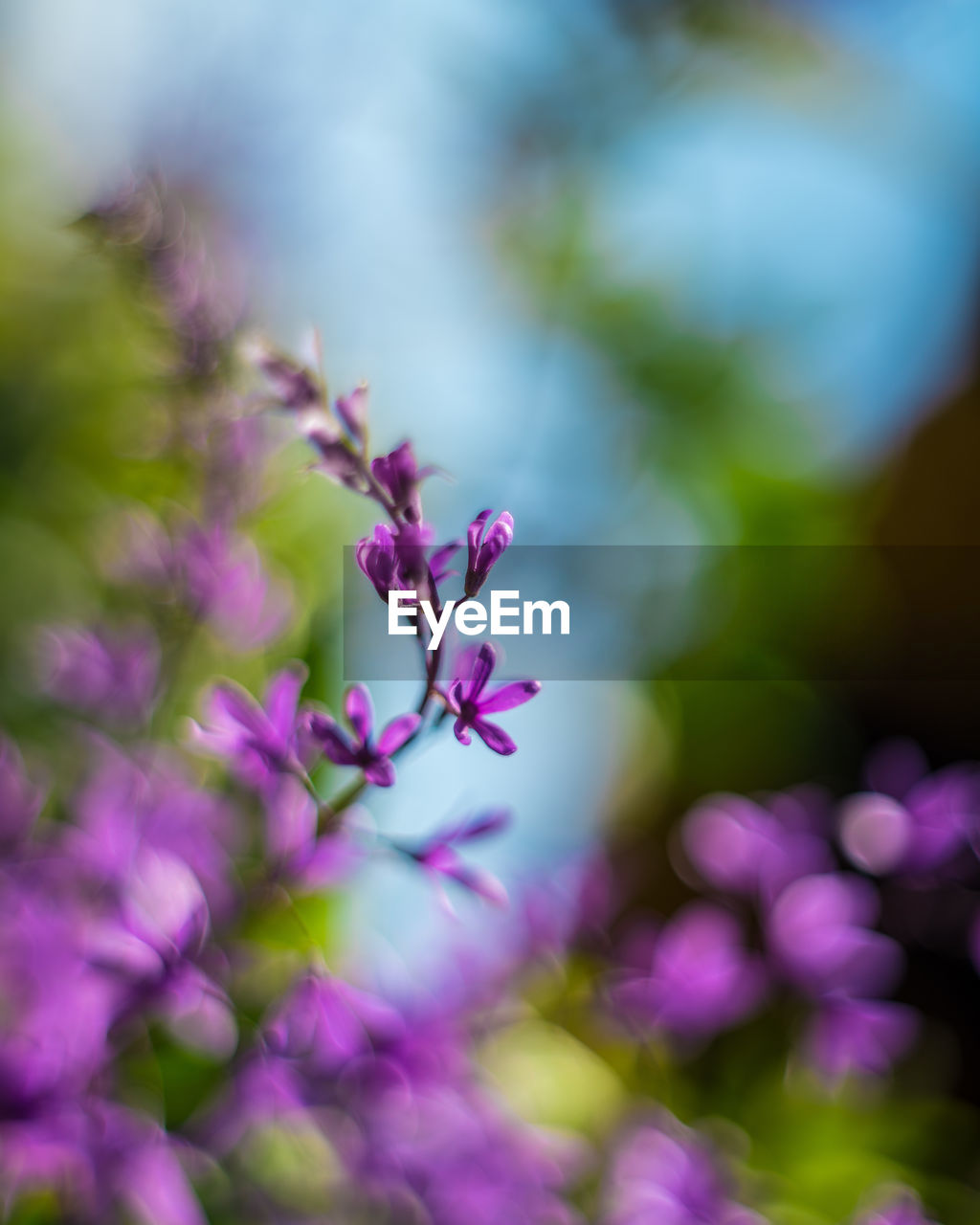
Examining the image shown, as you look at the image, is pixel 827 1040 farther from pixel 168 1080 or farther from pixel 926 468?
pixel 926 468

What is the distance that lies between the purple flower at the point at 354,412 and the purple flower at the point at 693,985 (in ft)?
0.76

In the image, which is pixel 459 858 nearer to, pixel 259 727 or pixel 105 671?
pixel 259 727

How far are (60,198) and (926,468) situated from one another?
2.06 ft

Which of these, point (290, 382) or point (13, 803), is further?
point (13, 803)

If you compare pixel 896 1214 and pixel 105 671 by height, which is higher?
pixel 105 671

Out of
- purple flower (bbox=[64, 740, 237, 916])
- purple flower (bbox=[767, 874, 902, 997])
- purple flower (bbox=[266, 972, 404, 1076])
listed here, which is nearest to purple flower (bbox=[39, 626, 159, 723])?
purple flower (bbox=[64, 740, 237, 916])

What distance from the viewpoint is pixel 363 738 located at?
20 cm

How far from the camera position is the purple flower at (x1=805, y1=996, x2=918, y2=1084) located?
35 centimetres

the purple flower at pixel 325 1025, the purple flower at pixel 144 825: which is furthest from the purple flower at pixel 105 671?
the purple flower at pixel 325 1025

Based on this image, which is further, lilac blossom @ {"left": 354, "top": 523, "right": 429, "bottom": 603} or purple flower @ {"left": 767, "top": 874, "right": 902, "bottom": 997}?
purple flower @ {"left": 767, "top": 874, "right": 902, "bottom": 997}

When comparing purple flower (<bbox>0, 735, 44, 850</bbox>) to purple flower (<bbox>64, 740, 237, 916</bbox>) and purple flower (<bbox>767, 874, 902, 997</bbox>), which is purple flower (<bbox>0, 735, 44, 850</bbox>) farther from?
purple flower (<bbox>767, 874, 902, 997</bbox>)

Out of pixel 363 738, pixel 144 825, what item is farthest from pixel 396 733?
pixel 144 825

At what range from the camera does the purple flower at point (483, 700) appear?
0.18 meters

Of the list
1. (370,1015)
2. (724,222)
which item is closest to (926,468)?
(724,222)
